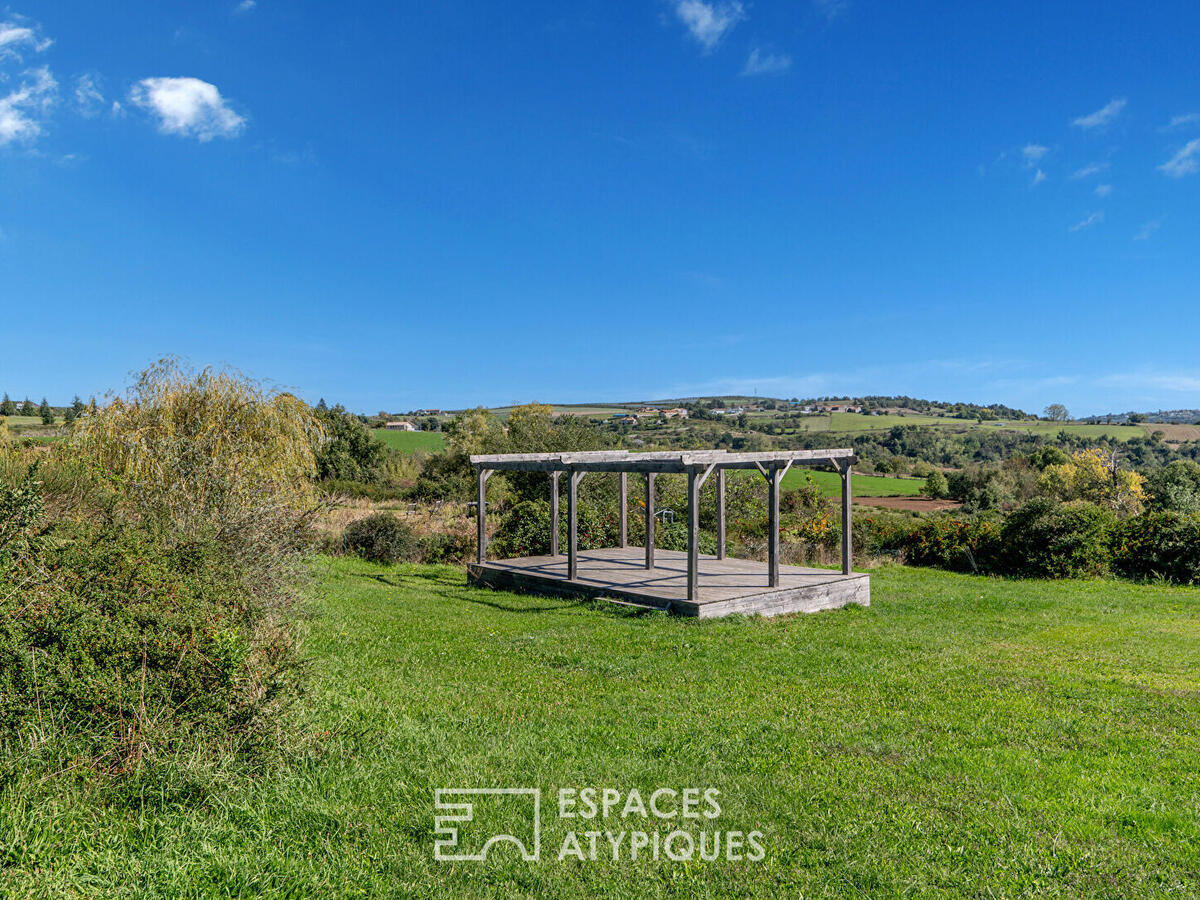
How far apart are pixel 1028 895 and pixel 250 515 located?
629cm

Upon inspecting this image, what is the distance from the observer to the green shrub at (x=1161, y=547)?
526 inches

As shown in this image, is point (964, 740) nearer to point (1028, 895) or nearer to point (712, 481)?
point (1028, 895)

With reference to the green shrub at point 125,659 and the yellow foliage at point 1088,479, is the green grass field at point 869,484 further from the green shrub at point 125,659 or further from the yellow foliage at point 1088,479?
the green shrub at point 125,659

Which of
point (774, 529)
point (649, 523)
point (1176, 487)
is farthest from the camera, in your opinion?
point (1176, 487)

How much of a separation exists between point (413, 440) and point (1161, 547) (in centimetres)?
4217

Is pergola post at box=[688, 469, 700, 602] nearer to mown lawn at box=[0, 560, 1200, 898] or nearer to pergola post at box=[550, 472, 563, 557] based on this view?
mown lawn at box=[0, 560, 1200, 898]

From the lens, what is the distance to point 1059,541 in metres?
14.2

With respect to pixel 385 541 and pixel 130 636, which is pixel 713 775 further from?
pixel 385 541

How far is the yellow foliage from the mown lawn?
29.7 m

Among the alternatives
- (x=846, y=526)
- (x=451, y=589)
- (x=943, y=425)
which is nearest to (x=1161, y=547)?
(x=846, y=526)

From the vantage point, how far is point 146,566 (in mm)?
4113

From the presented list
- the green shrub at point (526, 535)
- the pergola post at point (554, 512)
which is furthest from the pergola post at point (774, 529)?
the green shrub at point (526, 535)

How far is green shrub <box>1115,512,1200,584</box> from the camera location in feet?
43.9

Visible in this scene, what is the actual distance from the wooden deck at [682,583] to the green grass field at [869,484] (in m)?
19.5
